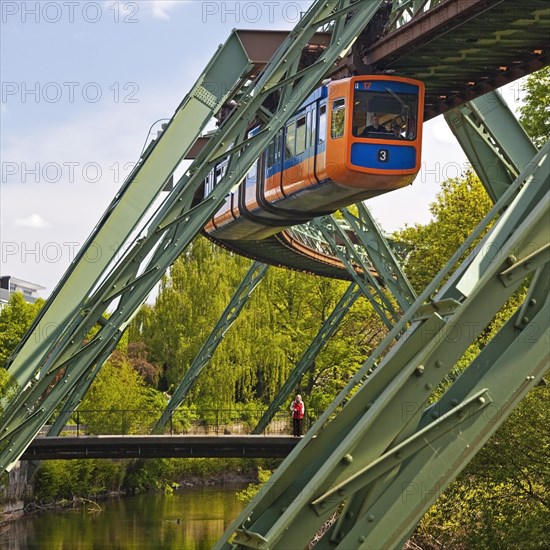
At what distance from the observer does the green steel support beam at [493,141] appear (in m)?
16.2

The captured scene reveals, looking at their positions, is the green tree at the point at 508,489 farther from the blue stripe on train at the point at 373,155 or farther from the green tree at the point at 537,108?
the green tree at the point at 537,108

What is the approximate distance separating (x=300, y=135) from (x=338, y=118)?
6.92 feet

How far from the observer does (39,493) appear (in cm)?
4116

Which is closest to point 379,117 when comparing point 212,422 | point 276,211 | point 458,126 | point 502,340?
point 458,126

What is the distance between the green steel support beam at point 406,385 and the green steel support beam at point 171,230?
337 inches

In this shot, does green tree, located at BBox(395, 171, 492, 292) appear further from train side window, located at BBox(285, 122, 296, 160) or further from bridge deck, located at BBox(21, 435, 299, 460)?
train side window, located at BBox(285, 122, 296, 160)

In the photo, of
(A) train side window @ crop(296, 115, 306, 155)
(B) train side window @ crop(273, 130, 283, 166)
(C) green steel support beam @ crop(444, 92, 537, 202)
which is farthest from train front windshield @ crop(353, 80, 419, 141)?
(B) train side window @ crop(273, 130, 283, 166)

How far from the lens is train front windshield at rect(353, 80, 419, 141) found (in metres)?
18.0

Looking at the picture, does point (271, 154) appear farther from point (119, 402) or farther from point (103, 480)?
point (103, 480)

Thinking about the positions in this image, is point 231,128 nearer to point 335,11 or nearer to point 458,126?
point 335,11

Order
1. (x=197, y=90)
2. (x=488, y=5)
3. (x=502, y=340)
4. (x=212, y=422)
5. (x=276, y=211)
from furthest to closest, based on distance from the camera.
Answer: (x=212, y=422) → (x=276, y=211) → (x=197, y=90) → (x=488, y=5) → (x=502, y=340)

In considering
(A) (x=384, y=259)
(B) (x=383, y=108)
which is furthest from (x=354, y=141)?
(A) (x=384, y=259)

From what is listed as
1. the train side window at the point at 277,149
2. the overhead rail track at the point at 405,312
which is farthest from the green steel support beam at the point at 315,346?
the overhead rail track at the point at 405,312

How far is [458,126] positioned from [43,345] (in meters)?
7.02
